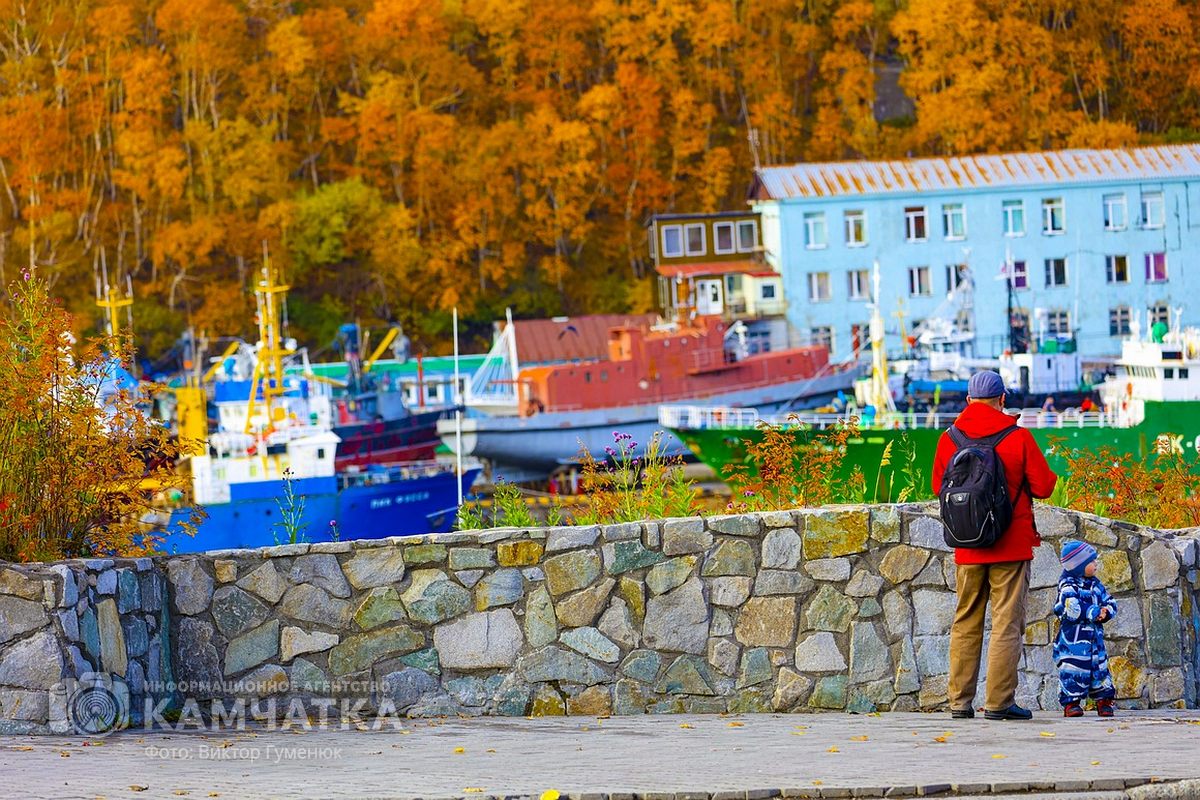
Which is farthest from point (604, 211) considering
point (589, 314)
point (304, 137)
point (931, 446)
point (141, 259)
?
point (931, 446)

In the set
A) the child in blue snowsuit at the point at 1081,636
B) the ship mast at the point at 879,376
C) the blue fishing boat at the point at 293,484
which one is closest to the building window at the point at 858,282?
the ship mast at the point at 879,376

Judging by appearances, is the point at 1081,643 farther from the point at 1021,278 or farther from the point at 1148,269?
the point at 1148,269

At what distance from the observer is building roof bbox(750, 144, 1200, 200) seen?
2331 inches

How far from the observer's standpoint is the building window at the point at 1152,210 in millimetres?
60062

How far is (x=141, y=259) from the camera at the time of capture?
58.4 meters

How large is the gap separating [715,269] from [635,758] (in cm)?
4996

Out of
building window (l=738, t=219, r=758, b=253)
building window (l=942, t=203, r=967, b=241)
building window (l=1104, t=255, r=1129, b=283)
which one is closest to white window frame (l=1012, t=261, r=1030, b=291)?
building window (l=942, t=203, r=967, b=241)

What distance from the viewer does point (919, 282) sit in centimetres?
6059

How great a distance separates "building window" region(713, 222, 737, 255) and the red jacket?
162ft

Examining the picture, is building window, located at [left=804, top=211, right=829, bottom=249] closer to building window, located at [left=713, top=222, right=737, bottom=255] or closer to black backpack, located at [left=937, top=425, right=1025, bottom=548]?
building window, located at [left=713, top=222, right=737, bottom=255]

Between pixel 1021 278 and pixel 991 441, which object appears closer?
pixel 991 441

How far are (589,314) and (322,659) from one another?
1992 inches

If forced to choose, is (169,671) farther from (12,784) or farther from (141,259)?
(141,259)

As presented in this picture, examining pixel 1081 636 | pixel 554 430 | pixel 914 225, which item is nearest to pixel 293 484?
pixel 554 430
